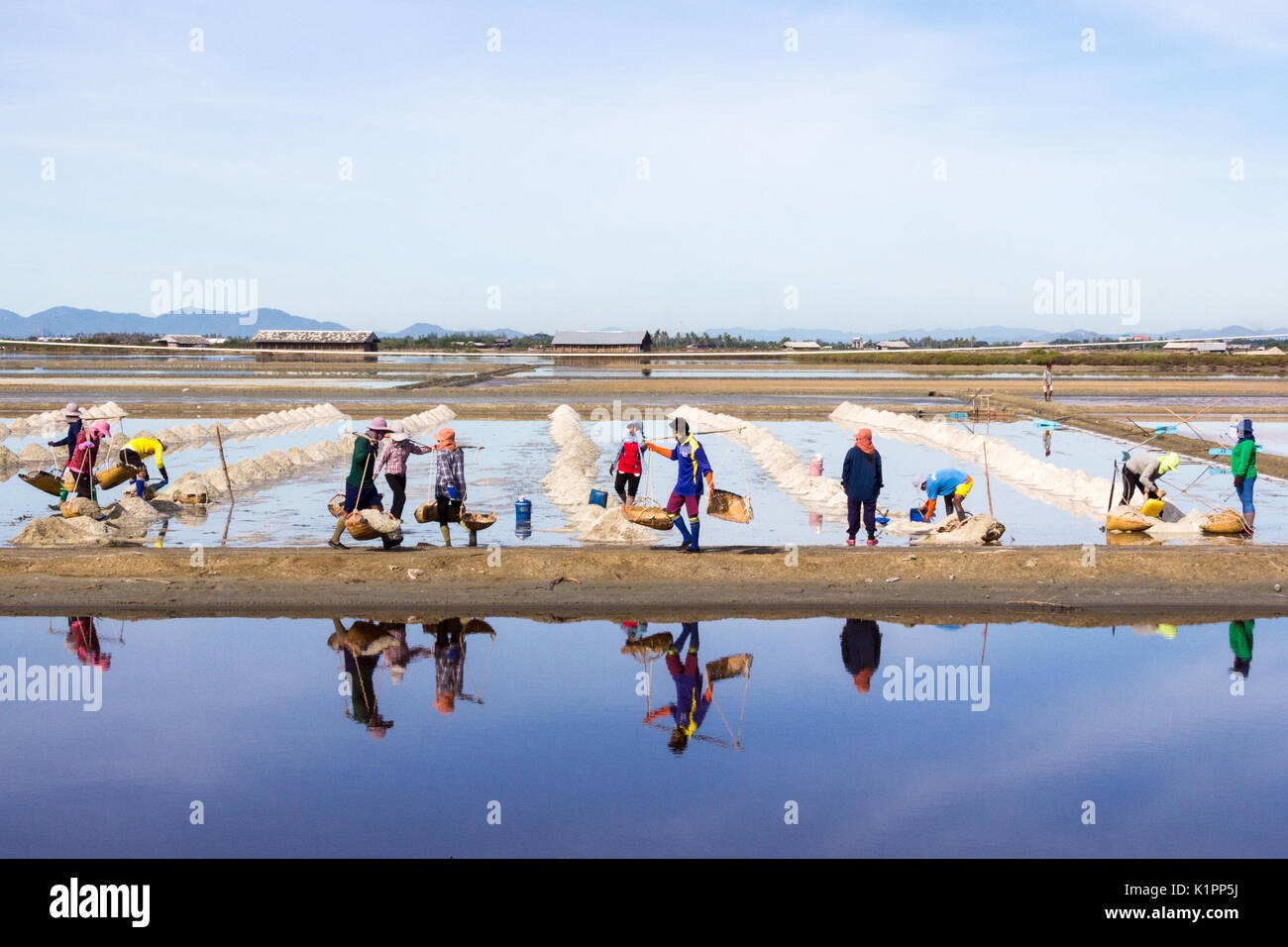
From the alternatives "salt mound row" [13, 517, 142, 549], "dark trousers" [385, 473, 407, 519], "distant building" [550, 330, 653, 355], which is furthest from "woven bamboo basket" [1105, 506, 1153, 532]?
"distant building" [550, 330, 653, 355]

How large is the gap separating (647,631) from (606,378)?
167ft

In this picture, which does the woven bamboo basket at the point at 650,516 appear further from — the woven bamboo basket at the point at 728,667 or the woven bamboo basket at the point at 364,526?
the woven bamboo basket at the point at 728,667

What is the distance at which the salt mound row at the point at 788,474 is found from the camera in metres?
18.1

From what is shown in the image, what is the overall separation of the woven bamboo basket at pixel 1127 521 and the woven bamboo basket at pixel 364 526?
Answer: 8404 mm

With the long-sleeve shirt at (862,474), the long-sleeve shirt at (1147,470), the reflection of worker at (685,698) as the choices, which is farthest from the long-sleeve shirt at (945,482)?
the reflection of worker at (685,698)

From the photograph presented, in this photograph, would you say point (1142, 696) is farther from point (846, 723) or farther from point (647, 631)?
point (647, 631)

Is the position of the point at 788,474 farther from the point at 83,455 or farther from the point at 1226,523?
the point at 83,455

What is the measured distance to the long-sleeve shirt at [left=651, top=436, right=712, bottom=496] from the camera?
12.0m

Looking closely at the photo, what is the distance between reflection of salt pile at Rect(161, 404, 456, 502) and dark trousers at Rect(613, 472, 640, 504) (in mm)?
4430

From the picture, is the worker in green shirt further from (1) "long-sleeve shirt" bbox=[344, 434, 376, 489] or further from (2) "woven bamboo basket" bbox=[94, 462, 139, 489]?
(2) "woven bamboo basket" bbox=[94, 462, 139, 489]

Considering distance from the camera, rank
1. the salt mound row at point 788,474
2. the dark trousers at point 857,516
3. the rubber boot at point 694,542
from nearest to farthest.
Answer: the rubber boot at point 694,542 < the dark trousers at point 857,516 < the salt mound row at point 788,474

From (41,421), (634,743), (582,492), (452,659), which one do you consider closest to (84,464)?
(582,492)

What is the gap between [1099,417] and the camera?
3266 cm

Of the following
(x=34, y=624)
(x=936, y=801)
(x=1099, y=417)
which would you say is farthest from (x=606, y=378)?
A: (x=936, y=801)
